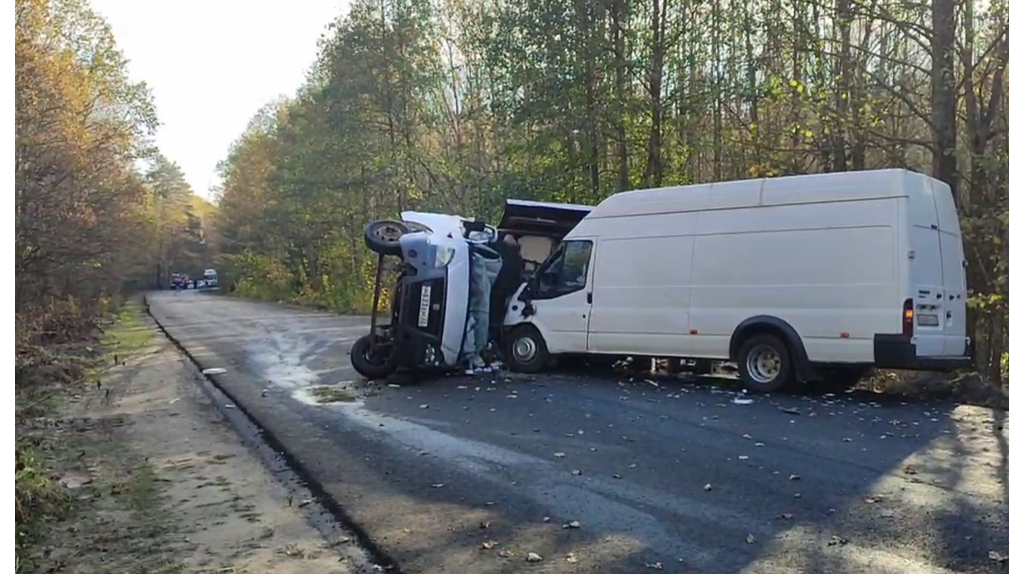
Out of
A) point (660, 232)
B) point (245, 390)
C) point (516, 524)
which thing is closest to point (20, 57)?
point (245, 390)

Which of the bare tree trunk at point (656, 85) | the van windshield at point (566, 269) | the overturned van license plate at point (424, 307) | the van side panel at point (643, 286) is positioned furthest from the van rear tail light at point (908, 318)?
the bare tree trunk at point (656, 85)

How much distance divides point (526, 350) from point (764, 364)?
381 cm

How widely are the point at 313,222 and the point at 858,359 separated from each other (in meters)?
35.4

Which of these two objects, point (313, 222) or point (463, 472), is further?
point (313, 222)

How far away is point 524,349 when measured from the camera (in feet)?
43.6

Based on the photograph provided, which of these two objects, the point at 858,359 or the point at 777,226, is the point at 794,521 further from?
the point at 777,226

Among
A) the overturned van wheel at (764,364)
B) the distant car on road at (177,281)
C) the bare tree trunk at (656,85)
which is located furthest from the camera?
the distant car on road at (177,281)

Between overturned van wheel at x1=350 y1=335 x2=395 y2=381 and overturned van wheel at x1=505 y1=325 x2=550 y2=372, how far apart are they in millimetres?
1871

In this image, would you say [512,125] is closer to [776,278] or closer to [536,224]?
[536,224]

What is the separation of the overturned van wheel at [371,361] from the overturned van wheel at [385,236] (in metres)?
1.35

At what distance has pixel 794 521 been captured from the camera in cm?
547

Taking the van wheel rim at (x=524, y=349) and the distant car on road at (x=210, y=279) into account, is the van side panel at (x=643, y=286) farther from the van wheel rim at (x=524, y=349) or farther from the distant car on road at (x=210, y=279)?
the distant car on road at (x=210, y=279)

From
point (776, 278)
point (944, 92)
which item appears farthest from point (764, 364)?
point (944, 92)

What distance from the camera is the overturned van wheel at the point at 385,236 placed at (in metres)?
12.8
